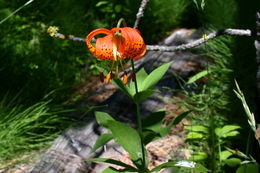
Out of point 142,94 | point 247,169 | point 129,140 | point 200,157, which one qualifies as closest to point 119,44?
point 142,94

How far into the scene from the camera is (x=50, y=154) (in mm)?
1751

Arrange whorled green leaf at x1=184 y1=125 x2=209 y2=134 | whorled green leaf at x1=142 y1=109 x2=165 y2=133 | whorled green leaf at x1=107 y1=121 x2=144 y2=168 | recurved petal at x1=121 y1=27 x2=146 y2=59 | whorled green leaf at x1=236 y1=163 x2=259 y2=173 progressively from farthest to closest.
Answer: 1. whorled green leaf at x1=184 y1=125 x2=209 y2=134
2. whorled green leaf at x1=142 y1=109 x2=165 y2=133
3. whorled green leaf at x1=107 y1=121 x2=144 y2=168
4. whorled green leaf at x1=236 y1=163 x2=259 y2=173
5. recurved petal at x1=121 y1=27 x2=146 y2=59

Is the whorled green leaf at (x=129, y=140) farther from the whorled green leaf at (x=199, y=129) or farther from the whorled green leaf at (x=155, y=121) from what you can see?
the whorled green leaf at (x=199, y=129)

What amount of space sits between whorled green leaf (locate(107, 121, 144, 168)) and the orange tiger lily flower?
10.8 inches

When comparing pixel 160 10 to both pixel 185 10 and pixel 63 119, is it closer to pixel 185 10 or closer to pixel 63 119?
pixel 185 10

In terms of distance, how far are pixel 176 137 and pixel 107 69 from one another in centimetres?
83

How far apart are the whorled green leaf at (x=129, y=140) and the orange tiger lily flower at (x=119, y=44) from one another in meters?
0.27

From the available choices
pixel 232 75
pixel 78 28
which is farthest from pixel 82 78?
pixel 232 75

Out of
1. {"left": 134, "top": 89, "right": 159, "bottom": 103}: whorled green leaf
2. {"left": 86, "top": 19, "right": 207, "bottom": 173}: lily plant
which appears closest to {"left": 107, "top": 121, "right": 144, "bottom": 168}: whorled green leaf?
{"left": 86, "top": 19, "right": 207, "bottom": 173}: lily plant

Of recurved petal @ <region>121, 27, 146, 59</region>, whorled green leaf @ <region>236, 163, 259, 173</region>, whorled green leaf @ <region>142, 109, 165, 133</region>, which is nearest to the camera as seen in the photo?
recurved petal @ <region>121, 27, 146, 59</region>

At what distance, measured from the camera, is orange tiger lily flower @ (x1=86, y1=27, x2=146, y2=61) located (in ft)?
3.28

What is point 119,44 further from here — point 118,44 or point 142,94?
point 142,94

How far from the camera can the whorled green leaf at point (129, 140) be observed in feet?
4.00

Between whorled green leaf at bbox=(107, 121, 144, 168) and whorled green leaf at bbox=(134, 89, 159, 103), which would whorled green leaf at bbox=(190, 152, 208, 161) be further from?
whorled green leaf at bbox=(134, 89, 159, 103)
